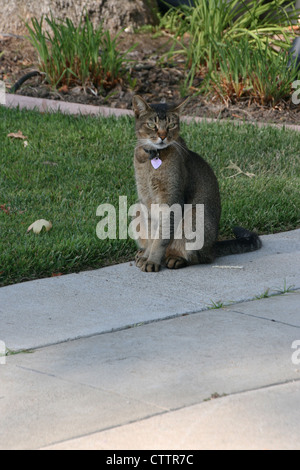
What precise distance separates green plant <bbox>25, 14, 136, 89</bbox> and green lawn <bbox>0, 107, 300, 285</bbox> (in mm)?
1112

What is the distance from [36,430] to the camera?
3.08 meters

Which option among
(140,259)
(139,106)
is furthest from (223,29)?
(140,259)

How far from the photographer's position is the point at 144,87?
33.4ft

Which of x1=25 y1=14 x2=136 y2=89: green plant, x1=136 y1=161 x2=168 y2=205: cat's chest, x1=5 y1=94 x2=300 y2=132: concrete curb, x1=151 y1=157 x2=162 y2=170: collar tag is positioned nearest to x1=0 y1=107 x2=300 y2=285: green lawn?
x1=5 y1=94 x2=300 y2=132: concrete curb

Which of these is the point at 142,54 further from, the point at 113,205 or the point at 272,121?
the point at 113,205

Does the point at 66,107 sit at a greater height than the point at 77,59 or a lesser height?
lesser

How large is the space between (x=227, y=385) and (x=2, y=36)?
362 inches

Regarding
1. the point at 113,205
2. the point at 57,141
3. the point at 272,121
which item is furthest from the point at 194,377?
the point at 272,121

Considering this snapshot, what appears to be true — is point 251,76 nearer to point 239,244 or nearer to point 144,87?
point 144,87

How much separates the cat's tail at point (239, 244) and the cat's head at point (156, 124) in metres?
0.84

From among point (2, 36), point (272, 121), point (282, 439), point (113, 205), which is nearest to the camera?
point (282, 439)

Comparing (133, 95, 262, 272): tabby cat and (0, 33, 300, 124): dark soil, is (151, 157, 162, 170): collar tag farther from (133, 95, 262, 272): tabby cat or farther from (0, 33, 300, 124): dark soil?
(0, 33, 300, 124): dark soil

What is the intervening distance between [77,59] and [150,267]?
5224 mm

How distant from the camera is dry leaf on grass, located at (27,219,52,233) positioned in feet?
18.8
